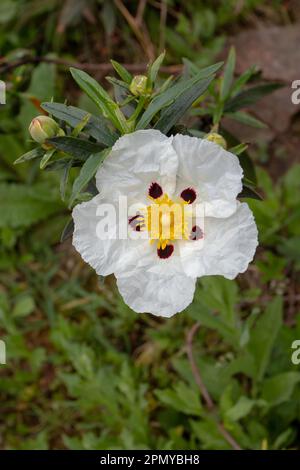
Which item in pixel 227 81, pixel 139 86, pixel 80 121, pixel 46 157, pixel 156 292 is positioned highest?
pixel 227 81

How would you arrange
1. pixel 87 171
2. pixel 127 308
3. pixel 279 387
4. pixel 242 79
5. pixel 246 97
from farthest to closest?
pixel 127 308 < pixel 279 387 < pixel 246 97 < pixel 242 79 < pixel 87 171

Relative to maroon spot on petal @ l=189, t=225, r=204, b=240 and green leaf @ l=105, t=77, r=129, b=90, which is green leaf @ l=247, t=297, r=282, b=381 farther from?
green leaf @ l=105, t=77, r=129, b=90

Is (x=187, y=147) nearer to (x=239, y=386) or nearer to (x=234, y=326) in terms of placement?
(x=234, y=326)

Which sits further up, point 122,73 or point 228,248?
point 122,73

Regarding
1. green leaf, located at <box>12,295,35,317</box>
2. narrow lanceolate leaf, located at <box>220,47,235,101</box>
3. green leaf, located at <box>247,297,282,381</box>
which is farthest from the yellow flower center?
green leaf, located at <box>12,295,35,317</box>

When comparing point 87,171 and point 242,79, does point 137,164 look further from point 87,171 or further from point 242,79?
point 242,79

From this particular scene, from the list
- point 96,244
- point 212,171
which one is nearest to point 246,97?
point 212,171
